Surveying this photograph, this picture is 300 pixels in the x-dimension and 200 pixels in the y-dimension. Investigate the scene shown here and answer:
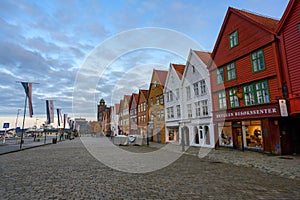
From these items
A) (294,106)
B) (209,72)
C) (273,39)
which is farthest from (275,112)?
(209,72)

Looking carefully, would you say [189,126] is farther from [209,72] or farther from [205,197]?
[205,197]

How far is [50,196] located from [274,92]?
57.1ft

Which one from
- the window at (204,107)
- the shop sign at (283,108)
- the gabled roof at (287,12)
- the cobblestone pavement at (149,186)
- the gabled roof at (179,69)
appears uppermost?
the gabled roof at (179,69)

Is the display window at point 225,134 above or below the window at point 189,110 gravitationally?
below

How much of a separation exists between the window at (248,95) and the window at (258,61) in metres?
1.78

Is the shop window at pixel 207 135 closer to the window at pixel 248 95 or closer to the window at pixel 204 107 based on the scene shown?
the window at pixel 204 107

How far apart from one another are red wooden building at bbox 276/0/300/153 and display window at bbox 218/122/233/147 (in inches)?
224

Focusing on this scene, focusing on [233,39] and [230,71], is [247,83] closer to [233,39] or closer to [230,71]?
[230,71]

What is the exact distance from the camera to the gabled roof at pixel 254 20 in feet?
58.7

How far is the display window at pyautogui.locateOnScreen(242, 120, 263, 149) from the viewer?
60.6ft

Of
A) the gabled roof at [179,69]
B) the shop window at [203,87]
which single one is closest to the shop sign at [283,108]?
the shop window at [203,87]

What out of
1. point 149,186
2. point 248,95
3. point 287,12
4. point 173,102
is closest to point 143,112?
point 173,102

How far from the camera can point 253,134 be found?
757 inches

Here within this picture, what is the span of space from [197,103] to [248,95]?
8890 mm
